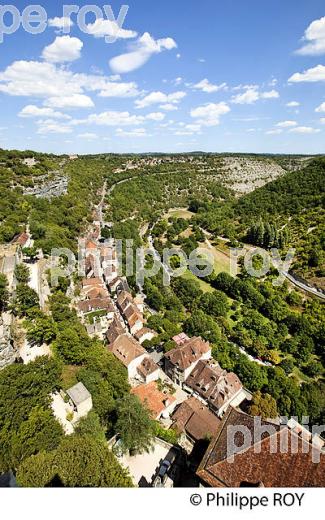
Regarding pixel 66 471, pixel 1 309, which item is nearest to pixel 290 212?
pixel 1 309

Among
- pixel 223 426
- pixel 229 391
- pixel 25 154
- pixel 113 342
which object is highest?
pixel 25 154

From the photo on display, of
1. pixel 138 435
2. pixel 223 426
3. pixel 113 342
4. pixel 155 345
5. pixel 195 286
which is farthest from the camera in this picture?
pixel 195 286

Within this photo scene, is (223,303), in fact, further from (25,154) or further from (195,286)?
(25,154)

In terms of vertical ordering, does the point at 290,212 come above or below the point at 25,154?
below

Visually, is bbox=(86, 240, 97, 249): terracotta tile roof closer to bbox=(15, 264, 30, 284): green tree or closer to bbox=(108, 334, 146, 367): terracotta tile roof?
bbox=(15, 264, 30, 284): green tree

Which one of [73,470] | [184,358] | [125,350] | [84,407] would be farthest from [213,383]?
[73,470]

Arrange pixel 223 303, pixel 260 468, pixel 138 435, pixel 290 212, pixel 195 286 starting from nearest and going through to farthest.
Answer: pixel 260 468 < pixel 138 435 < pixel 223 303 < pixel 195 286 < pixel 290 212

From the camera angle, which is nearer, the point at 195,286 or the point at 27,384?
the point at 27,384
